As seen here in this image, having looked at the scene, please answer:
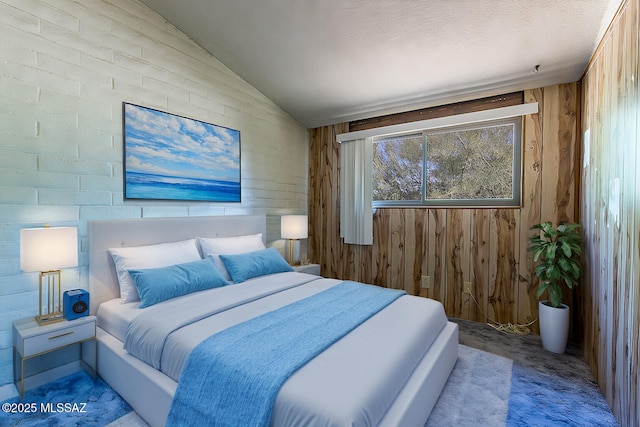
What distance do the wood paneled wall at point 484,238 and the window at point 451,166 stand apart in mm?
148

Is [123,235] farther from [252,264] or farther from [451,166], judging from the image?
[451,166]

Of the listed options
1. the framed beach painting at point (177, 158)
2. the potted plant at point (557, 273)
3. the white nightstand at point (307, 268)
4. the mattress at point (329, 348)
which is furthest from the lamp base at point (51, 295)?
the potted plant at point (557, 273)

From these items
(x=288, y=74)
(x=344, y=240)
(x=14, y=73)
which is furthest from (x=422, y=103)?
(x=14, y=73)

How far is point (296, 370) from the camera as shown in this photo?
130 cm

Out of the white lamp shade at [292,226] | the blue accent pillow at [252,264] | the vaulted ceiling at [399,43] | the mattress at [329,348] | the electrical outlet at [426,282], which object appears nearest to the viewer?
the mattress at [329,348]

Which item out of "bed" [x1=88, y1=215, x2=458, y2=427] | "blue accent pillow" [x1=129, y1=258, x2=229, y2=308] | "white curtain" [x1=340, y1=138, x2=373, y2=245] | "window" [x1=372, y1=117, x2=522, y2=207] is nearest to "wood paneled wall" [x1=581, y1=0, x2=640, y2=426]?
"window" [x1=372, y1=117, x2=522, y2=207]

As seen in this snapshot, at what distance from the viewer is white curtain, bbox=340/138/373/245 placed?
3848 mm

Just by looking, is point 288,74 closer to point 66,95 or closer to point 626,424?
point 66,95

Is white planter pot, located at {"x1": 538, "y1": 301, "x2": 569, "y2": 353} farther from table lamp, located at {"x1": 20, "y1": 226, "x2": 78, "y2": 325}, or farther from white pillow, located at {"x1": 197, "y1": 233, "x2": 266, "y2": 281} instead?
table lamp, located at {"x1": 20, "y1": 226, "x2": 78, "y2": 325}

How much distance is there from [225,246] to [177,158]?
0.96m

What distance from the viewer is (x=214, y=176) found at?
3.19 metres

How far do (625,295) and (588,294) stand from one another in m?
0.96

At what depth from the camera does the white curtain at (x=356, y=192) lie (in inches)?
151

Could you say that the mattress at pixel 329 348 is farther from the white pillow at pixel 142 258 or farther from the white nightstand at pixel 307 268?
the white nightstand at pixel 307 268
